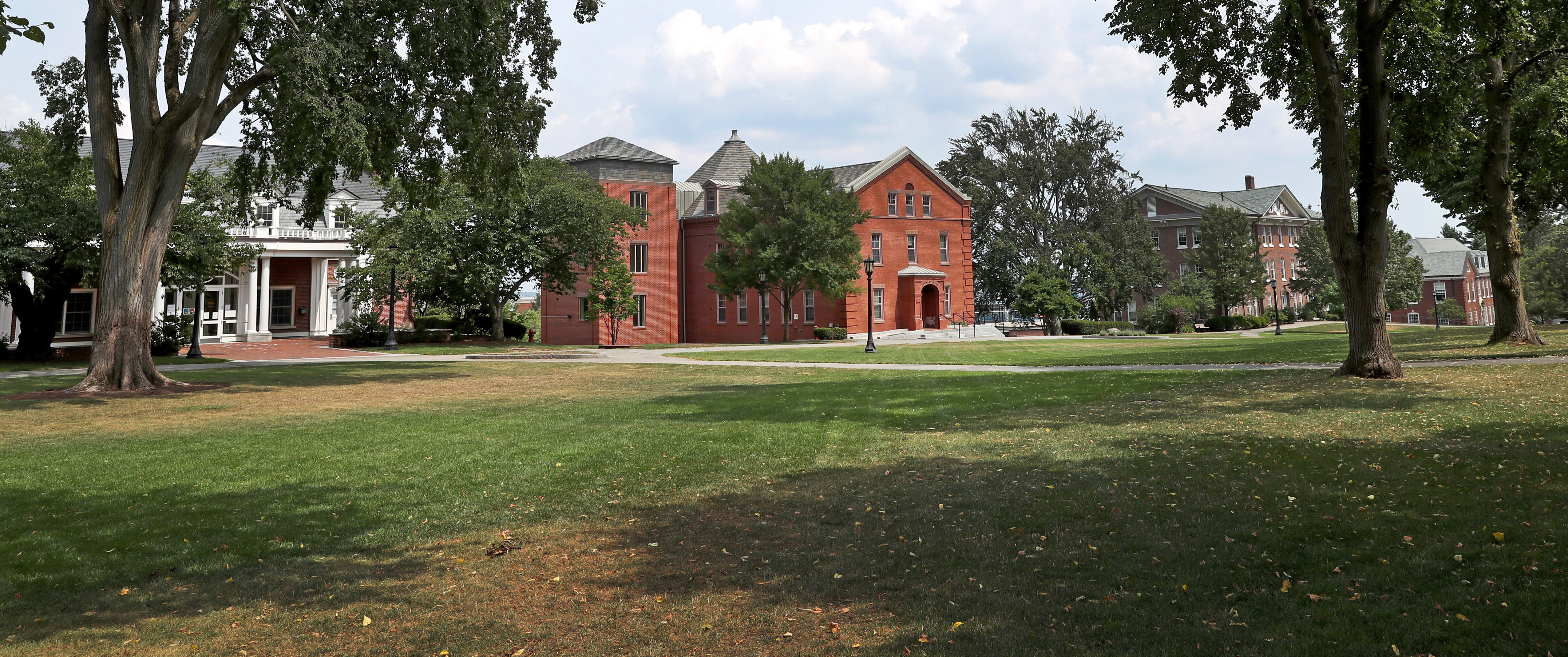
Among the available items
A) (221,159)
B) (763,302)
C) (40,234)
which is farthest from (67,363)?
(763,302)

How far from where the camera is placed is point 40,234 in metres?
23.4

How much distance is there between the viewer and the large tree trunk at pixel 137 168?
1616 cm

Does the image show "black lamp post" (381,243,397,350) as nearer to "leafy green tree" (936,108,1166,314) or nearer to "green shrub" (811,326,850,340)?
"green shrub" (811,326,850,340)

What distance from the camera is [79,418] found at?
12.6 meters

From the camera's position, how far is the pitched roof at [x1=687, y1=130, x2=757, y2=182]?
169ft

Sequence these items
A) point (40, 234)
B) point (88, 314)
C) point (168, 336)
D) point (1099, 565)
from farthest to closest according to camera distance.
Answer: point (88, 314)
point (168, 336)
point (40, 234)
point (1099, 565)

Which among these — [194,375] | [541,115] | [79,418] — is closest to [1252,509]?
[79,418]

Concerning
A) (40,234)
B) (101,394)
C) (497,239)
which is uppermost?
(497,239)

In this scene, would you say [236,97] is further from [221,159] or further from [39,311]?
[221,159]

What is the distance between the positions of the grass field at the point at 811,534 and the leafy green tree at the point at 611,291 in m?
27.7

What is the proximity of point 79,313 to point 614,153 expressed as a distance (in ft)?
82.8

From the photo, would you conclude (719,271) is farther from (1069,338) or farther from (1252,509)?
(1252,509)

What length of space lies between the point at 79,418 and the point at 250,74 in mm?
11358

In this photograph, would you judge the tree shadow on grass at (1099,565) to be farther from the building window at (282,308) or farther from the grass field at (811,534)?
the building window at (282,308)
